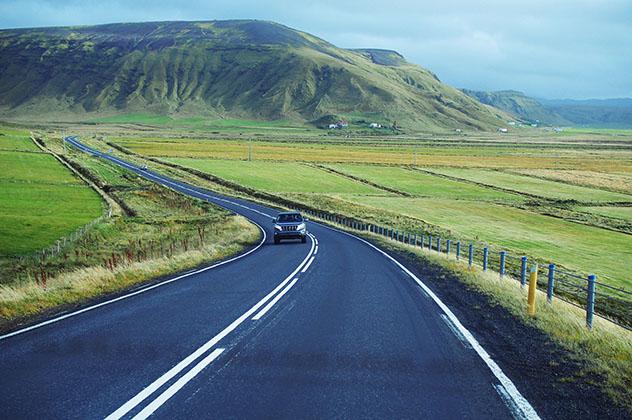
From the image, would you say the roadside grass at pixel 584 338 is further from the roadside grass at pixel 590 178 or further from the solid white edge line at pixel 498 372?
the roadside grass at pixel 590 178

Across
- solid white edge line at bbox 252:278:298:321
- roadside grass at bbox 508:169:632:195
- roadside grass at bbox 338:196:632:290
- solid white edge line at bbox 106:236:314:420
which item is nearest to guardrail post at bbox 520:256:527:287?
solid white edge line at bbox 252:278:298:321

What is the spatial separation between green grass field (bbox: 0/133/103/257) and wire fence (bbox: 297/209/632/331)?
767 inches

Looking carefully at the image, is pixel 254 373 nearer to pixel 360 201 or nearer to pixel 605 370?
pixel 605 370

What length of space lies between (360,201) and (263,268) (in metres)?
42.6

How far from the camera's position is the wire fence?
47.7 ft

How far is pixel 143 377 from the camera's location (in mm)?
8008

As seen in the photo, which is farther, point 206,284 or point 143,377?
point 206,284

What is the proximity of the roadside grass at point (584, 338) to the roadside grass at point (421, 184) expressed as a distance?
51.6 m

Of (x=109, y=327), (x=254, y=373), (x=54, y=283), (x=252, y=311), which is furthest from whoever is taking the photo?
(x=54, y=283)

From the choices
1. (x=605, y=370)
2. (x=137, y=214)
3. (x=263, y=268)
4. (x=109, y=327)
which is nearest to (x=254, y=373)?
(x=109, y=327)

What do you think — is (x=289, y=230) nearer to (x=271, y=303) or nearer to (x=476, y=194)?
(x=271, y=303)

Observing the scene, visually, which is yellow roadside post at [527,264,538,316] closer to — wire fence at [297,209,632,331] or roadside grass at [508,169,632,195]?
wire fence at [297,209,632,331]

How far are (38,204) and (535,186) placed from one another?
56.4 metres

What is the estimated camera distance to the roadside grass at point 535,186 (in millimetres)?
66706
